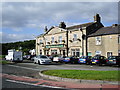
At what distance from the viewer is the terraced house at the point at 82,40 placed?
3253 cm

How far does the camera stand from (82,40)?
120ft

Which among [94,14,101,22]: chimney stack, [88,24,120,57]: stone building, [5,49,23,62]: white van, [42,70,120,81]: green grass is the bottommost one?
[42,70,120,81]: green grass

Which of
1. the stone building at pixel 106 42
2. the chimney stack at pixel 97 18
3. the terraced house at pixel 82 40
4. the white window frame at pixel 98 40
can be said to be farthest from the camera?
the chimney stack at pixel 97 18

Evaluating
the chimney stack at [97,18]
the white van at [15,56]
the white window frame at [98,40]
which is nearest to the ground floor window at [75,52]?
the white window frame at [98,40]

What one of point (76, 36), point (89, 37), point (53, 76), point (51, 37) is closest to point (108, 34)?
point (89, 37)

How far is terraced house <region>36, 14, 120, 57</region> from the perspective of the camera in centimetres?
3253

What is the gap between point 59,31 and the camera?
42.8 m

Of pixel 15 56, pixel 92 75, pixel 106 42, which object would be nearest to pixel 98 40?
pixel 106 42

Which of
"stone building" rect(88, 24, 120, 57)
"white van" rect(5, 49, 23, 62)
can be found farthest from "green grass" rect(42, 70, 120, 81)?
"white van" rect(5, 49, 23, 62)

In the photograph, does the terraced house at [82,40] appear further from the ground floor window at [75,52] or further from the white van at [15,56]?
the white van at [15,56]

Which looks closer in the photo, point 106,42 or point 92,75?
point 92,75

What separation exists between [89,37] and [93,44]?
1.94 meters

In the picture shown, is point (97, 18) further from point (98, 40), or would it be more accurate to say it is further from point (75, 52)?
point (75, 52)

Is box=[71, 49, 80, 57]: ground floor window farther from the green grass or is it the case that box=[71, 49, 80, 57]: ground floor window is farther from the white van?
the green grass
